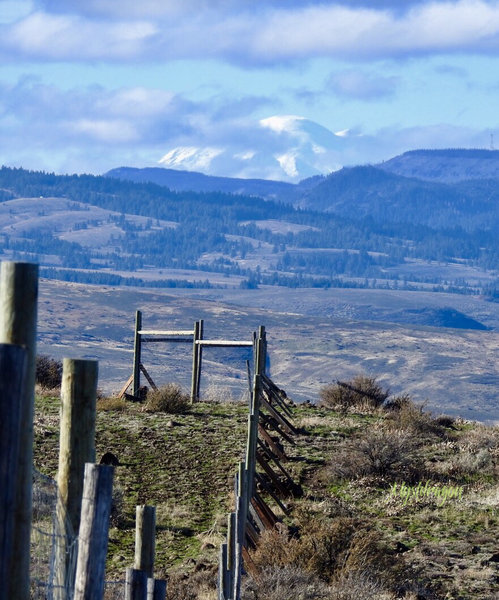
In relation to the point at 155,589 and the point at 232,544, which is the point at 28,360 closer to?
the point at 155,589

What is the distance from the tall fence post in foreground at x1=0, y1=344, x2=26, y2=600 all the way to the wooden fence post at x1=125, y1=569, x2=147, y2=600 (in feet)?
8.65

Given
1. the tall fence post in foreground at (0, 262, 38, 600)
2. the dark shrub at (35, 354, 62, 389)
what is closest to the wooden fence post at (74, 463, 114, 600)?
the tall fence post in foreground at (0, 262, 38, 600)

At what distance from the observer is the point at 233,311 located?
466ft

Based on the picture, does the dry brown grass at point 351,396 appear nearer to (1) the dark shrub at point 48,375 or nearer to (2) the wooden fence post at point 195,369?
(2) the wooden fence post at point 195,369

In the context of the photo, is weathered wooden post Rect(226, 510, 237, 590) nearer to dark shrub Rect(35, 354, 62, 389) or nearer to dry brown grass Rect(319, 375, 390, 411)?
dry brown grass Rect(319, 375, 390, 411)

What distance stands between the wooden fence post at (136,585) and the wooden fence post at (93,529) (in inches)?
49.7


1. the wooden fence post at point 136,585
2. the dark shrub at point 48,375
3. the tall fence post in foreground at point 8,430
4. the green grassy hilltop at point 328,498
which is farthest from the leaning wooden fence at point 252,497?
the dark shrub at point 48,375

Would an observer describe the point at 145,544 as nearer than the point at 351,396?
Yes

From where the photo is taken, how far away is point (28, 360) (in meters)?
5.52

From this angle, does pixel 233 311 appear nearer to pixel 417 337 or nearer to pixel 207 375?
pixel 417 337

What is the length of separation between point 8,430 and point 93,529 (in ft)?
5.19

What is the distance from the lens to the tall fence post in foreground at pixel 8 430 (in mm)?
4566

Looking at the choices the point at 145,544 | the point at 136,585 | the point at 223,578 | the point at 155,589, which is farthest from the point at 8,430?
the point at 223,578

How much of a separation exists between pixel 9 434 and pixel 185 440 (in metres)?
13.9
